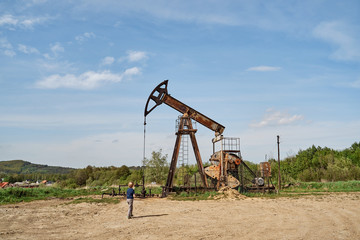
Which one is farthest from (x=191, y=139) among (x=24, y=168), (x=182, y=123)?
(x=24, y=168)

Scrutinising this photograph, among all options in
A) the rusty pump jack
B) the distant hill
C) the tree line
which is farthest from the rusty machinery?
the distant hill

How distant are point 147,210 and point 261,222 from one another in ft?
14.9

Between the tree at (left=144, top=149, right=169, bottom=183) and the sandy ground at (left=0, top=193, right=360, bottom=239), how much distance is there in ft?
61.5

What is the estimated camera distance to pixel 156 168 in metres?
30.9

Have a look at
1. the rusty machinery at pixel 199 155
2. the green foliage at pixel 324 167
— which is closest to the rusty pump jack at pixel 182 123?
the rusty machinery at pixel 199 155

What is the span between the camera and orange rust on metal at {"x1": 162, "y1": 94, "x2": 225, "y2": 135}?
16.5 metres

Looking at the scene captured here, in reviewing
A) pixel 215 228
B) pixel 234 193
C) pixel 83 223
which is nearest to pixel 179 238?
pixel 215 228

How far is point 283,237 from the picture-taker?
6.71 meters

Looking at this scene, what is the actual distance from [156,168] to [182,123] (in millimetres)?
15019

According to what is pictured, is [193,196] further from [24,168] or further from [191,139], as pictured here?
[24,168]

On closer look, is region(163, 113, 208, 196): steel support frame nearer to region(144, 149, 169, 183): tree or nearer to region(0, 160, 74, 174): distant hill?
region(144, 149, 169, 183): tree

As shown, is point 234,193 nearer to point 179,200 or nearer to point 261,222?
point 179,200

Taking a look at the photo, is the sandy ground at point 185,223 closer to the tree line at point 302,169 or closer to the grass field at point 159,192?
the grass field at point 159,192

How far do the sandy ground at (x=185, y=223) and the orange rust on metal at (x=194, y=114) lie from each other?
630 cm
